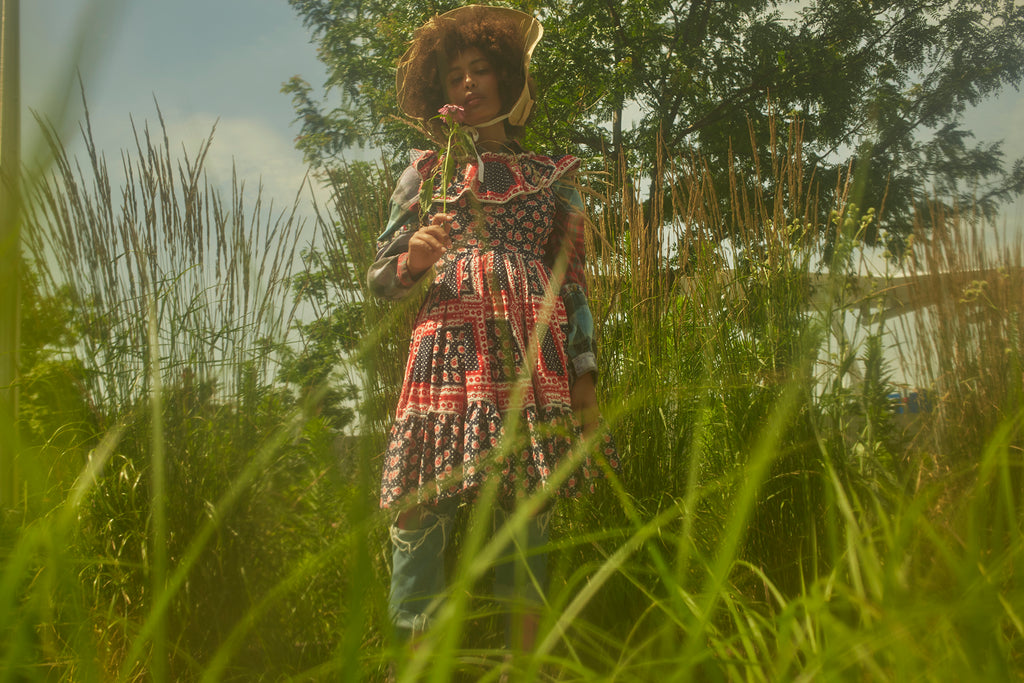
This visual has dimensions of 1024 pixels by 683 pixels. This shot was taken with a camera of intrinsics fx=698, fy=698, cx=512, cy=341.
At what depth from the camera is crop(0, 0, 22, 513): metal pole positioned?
0.49m

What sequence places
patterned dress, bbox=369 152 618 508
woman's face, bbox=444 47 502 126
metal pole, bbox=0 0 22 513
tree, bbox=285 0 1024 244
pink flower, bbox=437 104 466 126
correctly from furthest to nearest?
tree, bbox=285 0 1024 244
woman's face, bbox=444 47 502 126
pink flower, bbox=437 104 466 126
patterned dress, bbox=369 152 618 508
metal pole, bbox=0 0 22 513

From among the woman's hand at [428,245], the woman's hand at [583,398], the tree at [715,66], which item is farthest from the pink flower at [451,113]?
the tree at [715,66]

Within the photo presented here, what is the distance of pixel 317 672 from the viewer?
669 millimetres

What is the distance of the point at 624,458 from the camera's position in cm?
187

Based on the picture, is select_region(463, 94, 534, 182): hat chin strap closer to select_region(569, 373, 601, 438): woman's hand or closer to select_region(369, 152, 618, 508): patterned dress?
select_region(369, 152, 618, 508): patterned dress

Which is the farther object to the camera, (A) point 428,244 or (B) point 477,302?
(B) point 477,302

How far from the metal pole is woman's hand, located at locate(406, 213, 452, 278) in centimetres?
66

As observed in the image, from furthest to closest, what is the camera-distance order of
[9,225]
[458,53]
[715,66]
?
[715,66], [458,53], [9,225]

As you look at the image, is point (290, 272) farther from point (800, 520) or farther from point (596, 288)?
point (800, 520)

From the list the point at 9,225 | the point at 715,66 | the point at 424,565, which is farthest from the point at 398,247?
the point at 715,66

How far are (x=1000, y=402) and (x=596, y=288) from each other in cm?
114

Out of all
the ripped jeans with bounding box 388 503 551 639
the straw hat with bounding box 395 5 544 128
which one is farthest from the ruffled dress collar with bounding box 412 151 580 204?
the ripped jeans with bounding box 388 503 551 639

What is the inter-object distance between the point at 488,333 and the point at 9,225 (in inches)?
39.7

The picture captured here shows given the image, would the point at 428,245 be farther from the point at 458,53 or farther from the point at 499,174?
the point at 458,53
